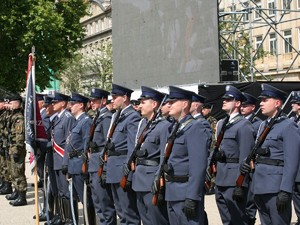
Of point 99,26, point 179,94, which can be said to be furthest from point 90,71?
point 179,94

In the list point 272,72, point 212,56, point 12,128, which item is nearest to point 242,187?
point 12,128

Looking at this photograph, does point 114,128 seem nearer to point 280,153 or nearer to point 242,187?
point 242,187

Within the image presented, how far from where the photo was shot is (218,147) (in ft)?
22.5

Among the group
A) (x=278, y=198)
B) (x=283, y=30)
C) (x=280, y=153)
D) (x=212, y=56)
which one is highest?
(x=283, y=30)

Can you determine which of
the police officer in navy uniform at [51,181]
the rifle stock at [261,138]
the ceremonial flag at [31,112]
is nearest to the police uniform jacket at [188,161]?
the rifle stock at [261,138]

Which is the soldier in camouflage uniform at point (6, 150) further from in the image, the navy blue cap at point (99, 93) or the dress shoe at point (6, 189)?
the navy blue cap at point (99, 93)

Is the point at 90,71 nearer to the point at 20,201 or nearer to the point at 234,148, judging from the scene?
the point at 20,201

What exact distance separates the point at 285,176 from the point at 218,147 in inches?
57.8

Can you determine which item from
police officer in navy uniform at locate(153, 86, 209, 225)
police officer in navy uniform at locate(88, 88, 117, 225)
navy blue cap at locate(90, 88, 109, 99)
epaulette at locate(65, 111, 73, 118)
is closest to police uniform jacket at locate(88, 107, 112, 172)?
police officer in navy uniform at locate(88, 88, 117, 225)

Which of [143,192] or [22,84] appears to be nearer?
[143,192]

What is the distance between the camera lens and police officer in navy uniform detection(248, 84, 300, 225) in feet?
18.0

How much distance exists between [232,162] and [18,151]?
5.56 meters

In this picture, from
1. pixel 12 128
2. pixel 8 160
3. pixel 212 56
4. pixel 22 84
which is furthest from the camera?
pixel 22 84

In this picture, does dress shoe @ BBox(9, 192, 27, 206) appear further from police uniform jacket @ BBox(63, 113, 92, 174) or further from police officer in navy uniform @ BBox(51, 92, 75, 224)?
police uniform jacket @ BBox(63, 113, 92, 174)
